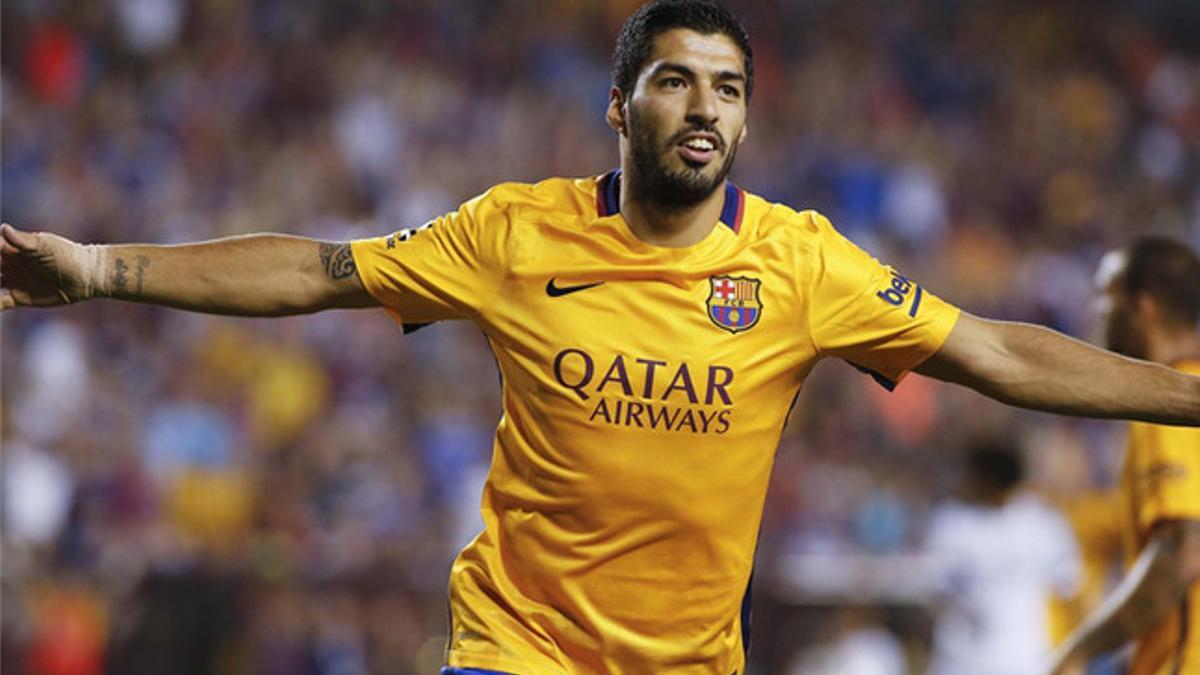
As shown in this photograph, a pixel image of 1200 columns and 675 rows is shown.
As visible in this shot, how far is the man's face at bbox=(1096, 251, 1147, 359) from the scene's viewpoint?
601 cm

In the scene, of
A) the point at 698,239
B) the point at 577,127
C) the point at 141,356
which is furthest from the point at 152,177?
the point at 698,239

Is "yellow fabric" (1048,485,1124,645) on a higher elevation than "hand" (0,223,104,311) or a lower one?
lower

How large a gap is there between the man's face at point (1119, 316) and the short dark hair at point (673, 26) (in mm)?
1929

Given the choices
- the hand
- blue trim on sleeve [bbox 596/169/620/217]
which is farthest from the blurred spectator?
the hand

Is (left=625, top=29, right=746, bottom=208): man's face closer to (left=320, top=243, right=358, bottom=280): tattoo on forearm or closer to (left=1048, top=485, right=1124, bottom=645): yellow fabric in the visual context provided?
(left=320, top=243, right=358, bottom=280): tattoo on forearm

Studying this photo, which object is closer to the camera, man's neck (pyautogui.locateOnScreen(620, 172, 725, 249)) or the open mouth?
the open mouth

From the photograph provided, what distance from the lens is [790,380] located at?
4.69 meters

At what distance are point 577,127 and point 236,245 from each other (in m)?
11.3

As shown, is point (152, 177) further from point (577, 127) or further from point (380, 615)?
point (380, 615)

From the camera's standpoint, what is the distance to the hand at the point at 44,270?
4398 millimetres

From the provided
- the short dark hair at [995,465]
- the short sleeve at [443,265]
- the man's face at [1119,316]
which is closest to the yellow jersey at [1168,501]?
the man's face at [1119,316]

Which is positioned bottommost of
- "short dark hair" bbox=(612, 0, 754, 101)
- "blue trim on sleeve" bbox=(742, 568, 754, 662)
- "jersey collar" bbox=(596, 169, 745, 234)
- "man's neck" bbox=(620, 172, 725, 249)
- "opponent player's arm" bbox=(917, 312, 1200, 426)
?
"blue trim on sleeve" bbox=(742, 568, 754, 662)

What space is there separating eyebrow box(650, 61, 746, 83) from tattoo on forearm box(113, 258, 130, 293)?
1.35 metres

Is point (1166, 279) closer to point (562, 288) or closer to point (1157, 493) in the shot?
point (1157, 493)
